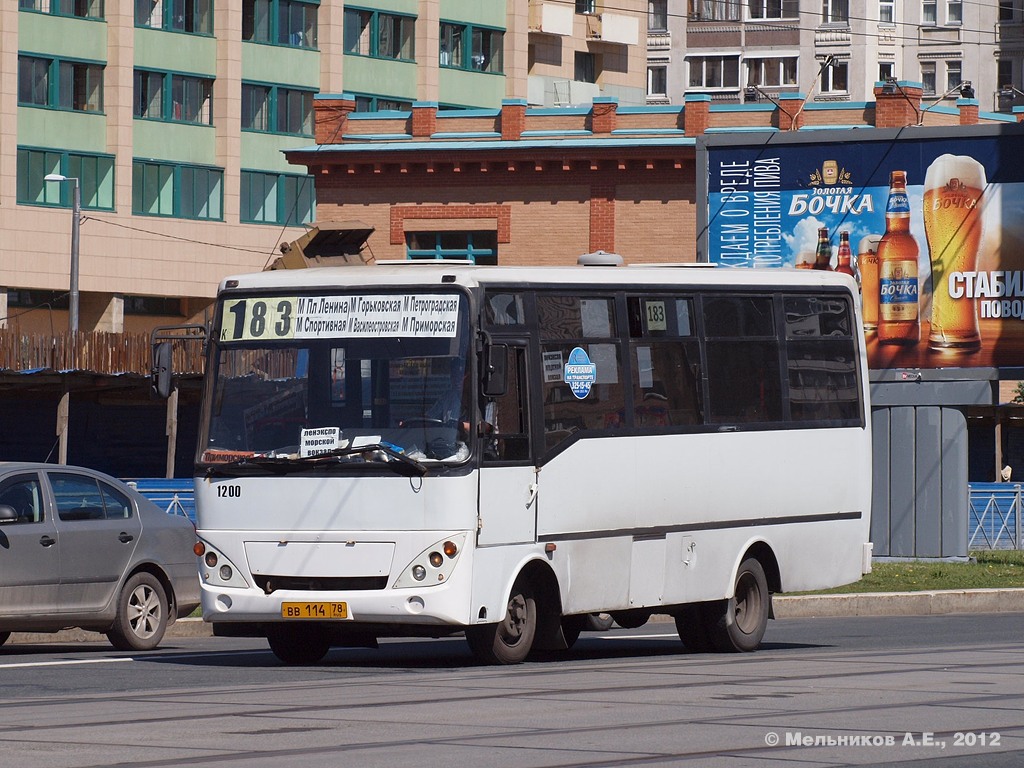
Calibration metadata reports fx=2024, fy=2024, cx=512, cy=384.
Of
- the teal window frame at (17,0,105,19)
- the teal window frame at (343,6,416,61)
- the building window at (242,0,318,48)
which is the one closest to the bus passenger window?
the teal window frame at (17,0,105,19)

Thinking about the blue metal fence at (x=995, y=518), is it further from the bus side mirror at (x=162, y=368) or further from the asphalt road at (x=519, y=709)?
the bus side mirror at (x=162, y=368)

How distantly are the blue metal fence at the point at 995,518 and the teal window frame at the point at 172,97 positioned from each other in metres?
39.7

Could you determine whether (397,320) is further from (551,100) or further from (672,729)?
(551,100)

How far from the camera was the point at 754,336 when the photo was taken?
16828mm

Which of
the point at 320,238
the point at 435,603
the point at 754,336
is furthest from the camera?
the point at 320,238

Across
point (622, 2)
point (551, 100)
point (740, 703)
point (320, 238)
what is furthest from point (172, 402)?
point (740, 703)

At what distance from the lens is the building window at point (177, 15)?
6794 cm

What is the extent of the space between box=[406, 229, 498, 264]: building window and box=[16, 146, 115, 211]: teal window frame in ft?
60.0

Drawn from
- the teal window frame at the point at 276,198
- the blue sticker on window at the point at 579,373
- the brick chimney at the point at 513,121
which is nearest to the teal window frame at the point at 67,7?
the teal window frame at the point at 276,198

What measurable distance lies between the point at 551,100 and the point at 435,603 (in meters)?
47.7

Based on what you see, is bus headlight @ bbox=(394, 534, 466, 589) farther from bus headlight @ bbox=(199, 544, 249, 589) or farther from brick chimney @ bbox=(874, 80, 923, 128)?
brick chimney @ bbox=(874, 80, 923, 128)

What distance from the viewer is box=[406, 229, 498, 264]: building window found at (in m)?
49.5

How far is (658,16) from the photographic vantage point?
93.8m

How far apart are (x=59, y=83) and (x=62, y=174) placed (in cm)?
312
